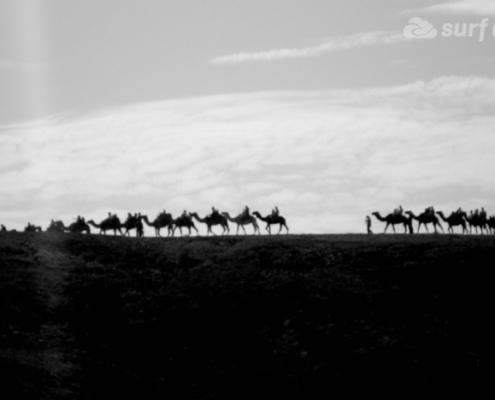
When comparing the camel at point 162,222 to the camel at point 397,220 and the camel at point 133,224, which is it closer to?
the camel at point 133,224

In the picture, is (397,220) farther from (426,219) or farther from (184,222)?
(184,222)

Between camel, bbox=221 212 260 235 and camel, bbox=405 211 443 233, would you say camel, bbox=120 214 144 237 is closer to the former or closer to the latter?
camel, bbox=221 212 260 235

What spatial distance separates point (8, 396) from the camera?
1578 inches

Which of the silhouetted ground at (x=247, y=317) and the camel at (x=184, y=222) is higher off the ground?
the camel at (x=184, y=222)

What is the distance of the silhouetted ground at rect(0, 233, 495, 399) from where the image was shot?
143ft

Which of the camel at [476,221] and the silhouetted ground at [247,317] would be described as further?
the camel at [476,221]

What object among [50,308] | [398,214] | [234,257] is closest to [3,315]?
[50,308]

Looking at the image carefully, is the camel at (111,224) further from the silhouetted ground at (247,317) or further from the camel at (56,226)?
the silhouetted ground at (247,317)

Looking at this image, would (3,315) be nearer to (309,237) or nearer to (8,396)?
(8,396)

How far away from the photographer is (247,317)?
166ft

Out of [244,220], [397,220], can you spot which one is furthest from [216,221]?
[397,220]

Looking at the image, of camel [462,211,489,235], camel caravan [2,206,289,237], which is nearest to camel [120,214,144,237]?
camel caravan [2,206,289,237]

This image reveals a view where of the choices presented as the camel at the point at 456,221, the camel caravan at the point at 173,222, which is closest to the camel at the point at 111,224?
the camel caravan at the point at 173,222

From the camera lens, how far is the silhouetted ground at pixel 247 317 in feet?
143
